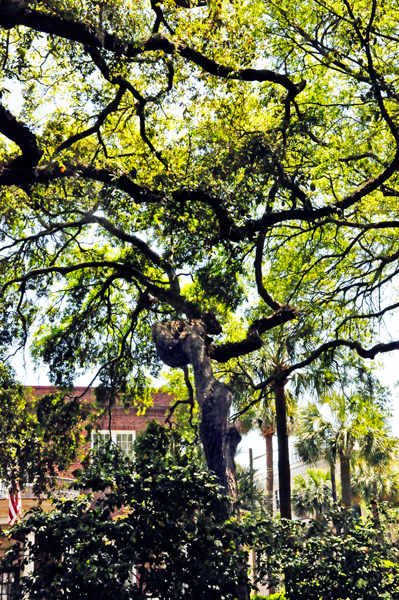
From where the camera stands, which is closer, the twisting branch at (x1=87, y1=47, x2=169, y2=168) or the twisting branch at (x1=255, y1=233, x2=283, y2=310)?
the twisting branch at (x1=87, y1=47, x2=169, y2=168)

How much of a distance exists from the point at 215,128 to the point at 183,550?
8.44 metres

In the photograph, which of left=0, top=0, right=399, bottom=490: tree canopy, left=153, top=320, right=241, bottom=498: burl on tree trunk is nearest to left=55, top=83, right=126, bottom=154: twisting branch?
left=0, top=0, right=399, bottom=490: tree canopy

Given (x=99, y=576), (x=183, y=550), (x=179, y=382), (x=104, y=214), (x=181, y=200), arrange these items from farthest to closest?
1. (x=179, y=382)
2. (x=104, y=214)
3. (x=181, y=200)
4. (x=183, y=550)
5. (x=99, y=576)

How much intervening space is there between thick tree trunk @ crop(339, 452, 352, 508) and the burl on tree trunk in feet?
53.1

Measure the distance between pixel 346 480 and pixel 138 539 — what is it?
2200 centimetres

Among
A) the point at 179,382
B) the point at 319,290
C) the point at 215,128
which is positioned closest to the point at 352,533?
the point at 319,290

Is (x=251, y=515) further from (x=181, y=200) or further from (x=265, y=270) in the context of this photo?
(x=265, y=270)

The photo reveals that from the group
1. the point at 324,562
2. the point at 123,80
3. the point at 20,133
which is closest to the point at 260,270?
the point at 123,80

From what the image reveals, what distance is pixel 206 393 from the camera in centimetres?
1091

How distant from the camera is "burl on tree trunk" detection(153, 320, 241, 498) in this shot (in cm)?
1034

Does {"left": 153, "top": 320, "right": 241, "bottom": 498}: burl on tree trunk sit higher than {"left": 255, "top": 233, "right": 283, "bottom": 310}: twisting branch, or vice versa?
{"left": 255, "top": 233, "right": 283, "bottom": 310}: twisting branch

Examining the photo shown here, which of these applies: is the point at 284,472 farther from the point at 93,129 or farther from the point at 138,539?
the point at 138,539

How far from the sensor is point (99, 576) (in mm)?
6988

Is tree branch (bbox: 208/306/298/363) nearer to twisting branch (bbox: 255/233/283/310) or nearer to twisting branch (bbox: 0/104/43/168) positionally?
twisting branch (bbox: 255/233/283/310)
